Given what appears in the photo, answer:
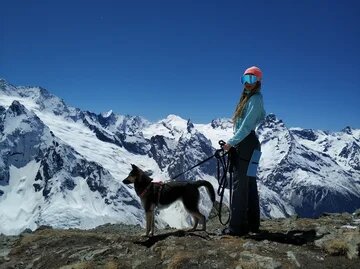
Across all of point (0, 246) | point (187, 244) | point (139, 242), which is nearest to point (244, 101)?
point (187, 244)

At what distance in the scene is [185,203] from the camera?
1728 cm

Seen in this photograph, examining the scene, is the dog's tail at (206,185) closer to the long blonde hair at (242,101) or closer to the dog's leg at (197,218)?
the dog's leg at (197,218)

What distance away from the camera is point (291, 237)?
14750 mm

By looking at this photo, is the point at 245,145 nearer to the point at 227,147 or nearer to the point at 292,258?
the point at 227,147

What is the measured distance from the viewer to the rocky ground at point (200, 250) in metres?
12.6

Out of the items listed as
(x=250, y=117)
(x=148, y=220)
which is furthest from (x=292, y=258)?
(x=148, y=220)

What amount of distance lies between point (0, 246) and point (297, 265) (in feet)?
45.6

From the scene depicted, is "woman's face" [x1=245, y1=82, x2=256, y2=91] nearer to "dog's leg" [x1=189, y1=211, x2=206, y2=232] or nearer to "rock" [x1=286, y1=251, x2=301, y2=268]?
"dog's leg" [x1=189, y1=211, x2=206, y2=232]

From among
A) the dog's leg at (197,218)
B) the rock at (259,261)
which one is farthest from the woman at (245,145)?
the rock at (259,261)

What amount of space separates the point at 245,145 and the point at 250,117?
3.45 feet

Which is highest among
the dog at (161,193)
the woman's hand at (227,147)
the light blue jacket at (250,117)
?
the light blue jacket at (250,117)

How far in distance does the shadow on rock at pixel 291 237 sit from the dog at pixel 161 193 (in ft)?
9.33

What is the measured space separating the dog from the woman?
1948 mm

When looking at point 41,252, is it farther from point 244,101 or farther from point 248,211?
point 244,101
